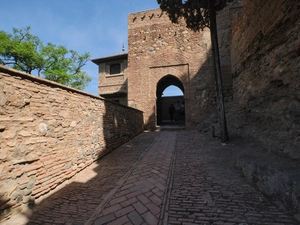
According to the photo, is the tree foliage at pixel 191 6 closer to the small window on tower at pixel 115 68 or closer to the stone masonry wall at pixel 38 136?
the stone masonry wall at pixel 38 136

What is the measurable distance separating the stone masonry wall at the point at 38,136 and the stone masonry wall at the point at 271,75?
4.57 meters

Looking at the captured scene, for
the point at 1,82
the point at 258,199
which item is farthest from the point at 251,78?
the point at 1,82

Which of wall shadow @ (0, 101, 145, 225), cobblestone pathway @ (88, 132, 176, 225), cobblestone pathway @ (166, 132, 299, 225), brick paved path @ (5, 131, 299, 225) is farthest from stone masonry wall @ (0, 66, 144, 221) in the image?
cobblestone pathway @ (166, 132, 299, 225)

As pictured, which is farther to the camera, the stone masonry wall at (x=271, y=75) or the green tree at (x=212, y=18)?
the green tree at (x=212, y=18)

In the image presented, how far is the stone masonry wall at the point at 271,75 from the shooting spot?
3.19 meters

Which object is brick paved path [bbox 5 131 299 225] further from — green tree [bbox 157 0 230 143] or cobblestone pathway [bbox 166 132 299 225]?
green tree [bbox 157 0 230 143]

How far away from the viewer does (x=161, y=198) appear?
8.67ft

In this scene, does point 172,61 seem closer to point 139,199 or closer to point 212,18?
point 212,18

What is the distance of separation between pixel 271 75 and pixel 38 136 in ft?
17.3

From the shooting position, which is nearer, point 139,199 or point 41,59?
point 139,199

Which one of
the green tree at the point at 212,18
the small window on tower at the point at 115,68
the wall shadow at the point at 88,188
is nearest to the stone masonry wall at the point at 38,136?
the wall shadow at the point at 88,188

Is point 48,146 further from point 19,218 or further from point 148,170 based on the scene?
point 148,170

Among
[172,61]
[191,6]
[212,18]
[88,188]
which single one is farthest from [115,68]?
[88,188]

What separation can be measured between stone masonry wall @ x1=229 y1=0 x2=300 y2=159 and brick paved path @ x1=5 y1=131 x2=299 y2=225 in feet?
4.20
